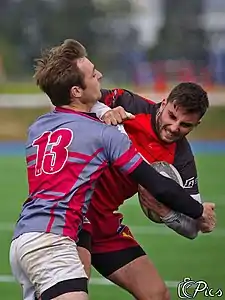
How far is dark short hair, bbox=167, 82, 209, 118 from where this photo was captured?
5.41 m

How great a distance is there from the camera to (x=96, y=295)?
7.52 meters

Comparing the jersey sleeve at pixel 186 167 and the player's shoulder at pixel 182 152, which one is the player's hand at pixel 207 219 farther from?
the player's shoulder at pixel 182 152

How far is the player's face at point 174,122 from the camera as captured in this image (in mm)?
5422

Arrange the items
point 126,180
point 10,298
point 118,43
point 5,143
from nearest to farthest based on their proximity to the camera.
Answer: point 126,180 → point 10,298 → point 5,143 → point 118,43

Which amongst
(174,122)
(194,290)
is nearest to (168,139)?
(174,122)

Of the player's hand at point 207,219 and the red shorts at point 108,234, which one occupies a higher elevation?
the player's hand at point 207,219

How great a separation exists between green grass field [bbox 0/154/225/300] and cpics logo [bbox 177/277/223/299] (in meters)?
0.06

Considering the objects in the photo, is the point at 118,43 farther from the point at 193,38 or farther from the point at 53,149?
the point at 53,149

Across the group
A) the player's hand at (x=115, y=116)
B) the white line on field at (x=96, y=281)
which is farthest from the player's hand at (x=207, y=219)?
the white line on field at (x=96, y=281)

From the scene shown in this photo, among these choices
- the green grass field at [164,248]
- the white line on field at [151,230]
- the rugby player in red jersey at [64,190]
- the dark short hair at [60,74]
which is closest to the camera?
the rugby player in red jersey at [64,190]

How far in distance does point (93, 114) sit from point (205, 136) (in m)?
17.8

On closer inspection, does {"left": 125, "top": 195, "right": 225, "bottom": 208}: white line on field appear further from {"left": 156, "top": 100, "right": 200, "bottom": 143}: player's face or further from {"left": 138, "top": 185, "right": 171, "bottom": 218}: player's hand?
{"left": 138, "top": 185, "right": 171, "bottom": 218}: player's hand

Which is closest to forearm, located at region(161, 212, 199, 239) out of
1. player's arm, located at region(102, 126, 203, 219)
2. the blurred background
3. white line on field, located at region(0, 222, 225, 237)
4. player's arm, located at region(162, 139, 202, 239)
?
player's arm, located at region(162, 139, 202, 239)

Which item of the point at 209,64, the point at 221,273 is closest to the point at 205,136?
the point at 209,64
